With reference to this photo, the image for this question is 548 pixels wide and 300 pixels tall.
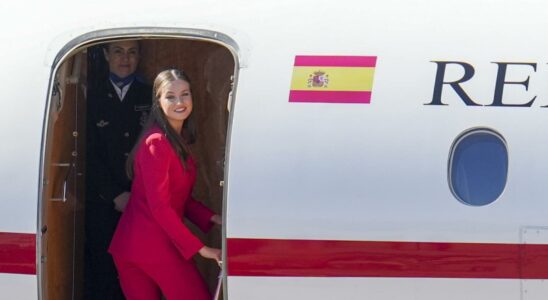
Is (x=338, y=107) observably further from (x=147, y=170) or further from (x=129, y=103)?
(x=129, y=103)

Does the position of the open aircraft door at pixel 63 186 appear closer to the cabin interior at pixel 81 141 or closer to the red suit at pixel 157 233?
the cabin interior at pixel 81 141

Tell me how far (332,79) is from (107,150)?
1728 mm

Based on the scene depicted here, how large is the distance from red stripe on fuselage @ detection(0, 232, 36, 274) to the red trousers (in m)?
0.51

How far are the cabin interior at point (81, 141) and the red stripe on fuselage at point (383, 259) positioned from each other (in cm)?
106

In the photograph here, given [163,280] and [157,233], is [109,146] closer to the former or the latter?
[157,233]

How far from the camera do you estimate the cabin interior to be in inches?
239

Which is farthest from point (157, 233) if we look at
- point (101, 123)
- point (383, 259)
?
point (383, 259)

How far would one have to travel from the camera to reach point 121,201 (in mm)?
6660

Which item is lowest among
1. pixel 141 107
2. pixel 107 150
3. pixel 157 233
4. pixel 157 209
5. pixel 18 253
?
pixel 18 253

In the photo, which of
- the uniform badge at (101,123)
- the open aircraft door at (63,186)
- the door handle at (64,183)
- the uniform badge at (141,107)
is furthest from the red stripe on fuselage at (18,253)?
the uniform badge at (141,107)

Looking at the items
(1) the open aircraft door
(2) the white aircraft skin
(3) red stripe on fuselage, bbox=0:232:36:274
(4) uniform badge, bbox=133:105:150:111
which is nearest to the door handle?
(1) the open aircraft door

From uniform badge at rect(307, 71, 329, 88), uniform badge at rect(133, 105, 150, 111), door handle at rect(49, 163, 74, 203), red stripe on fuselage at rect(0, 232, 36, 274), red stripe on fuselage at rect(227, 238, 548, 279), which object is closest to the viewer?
red stripe on fuselage at rect(227, 238, 548, 279)

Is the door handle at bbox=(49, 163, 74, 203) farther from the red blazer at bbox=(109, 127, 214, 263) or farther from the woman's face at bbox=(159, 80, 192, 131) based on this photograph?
the woman's face at bbox=(159, 80, 192, 131)

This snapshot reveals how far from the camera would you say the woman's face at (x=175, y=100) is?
19.7 feet
